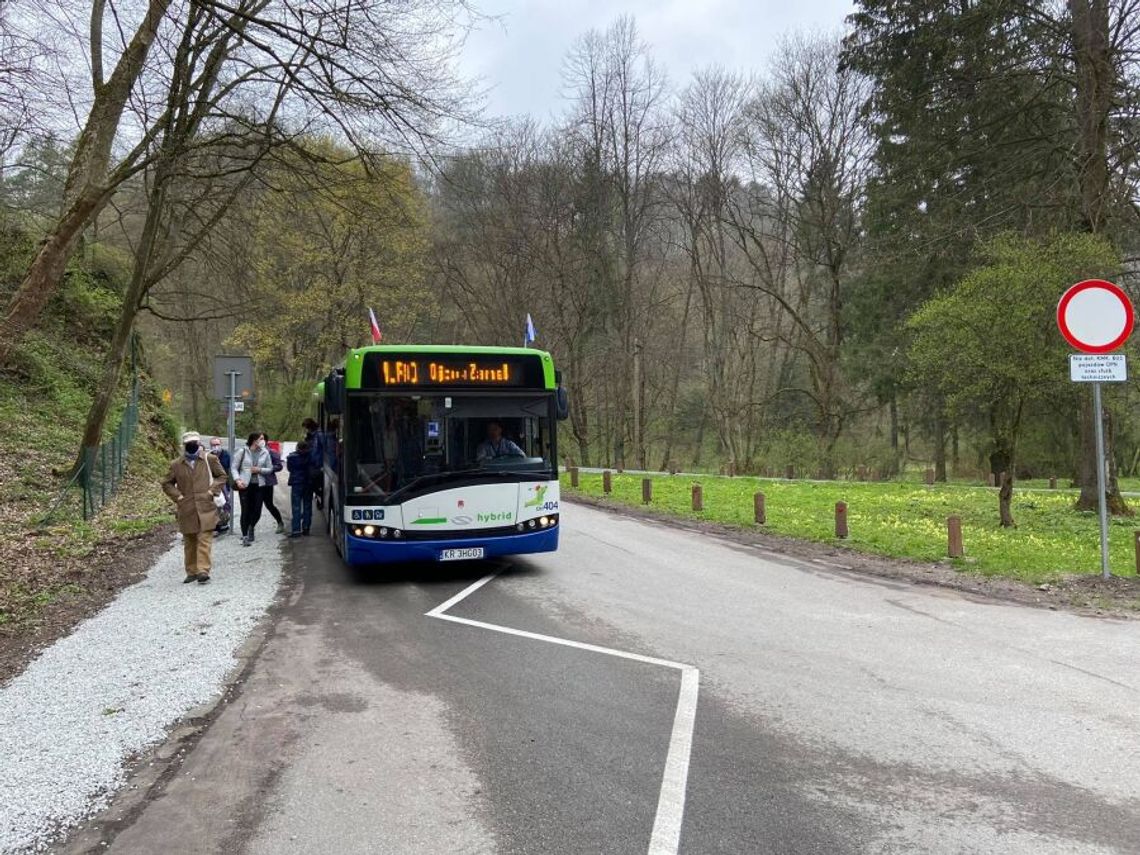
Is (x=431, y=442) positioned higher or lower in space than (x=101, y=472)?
higher

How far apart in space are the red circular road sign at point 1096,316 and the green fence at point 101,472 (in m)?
14.3

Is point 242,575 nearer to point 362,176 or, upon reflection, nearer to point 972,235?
point 362,176

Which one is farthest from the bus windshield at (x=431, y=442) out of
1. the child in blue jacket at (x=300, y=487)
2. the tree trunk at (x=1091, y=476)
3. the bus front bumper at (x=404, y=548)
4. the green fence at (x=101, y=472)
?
the tree trunk at (x=1091, y=476)

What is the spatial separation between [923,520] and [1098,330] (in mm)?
7167

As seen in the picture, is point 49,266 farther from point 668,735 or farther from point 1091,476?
point 1091,476

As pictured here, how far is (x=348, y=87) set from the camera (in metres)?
9.97

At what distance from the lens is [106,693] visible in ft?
17.1

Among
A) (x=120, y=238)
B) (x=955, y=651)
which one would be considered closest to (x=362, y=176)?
(x=955, y=651)

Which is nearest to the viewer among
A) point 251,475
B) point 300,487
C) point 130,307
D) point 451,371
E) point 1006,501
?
point 451,371

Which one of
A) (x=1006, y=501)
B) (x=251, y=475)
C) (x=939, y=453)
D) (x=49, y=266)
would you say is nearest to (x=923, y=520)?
(x=1006, y=501)

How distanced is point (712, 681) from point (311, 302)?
3385 centimetres

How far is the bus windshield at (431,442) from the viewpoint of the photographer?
865 centimetres

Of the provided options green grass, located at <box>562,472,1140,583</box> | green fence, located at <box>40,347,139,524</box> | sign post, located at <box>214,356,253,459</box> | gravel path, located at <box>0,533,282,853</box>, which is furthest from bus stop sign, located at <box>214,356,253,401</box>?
green grass, located at <box>562,472,1140,583</box>

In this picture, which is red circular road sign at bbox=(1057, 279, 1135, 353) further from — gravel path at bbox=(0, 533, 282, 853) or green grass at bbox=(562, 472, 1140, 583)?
gravel path at bbox=(0, 533, 282, 853)
